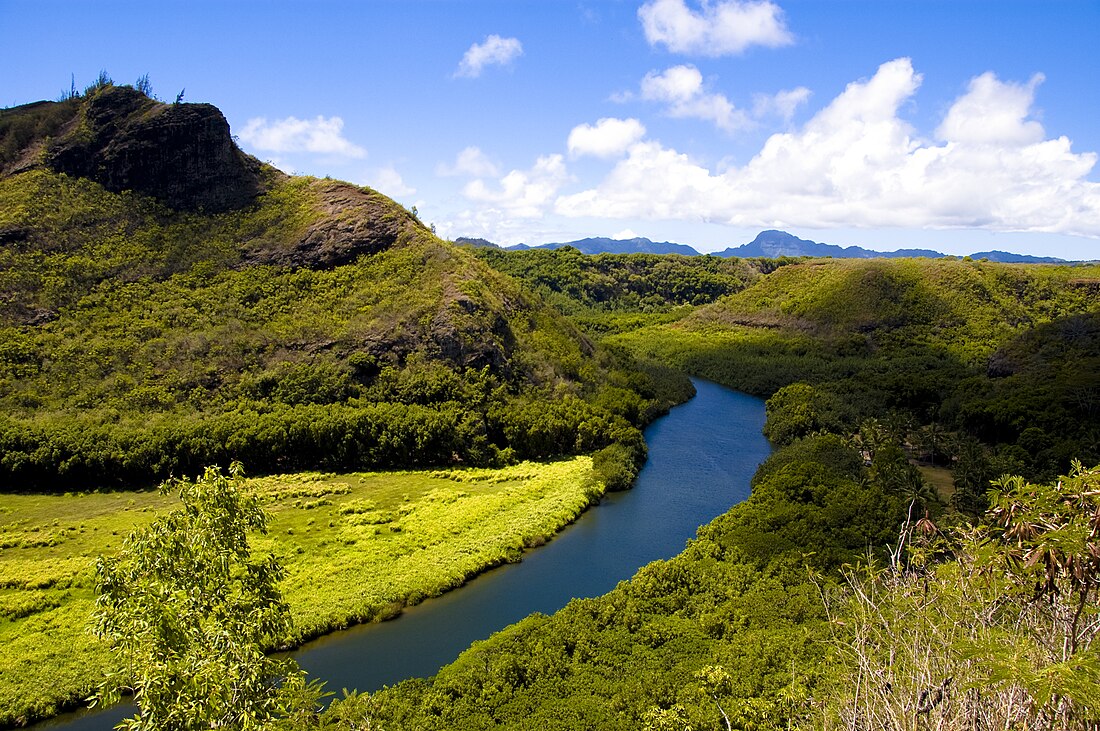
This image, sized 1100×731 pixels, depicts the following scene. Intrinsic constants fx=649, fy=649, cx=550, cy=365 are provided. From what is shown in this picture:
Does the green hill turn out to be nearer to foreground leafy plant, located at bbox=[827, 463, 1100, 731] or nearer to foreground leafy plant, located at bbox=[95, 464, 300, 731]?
foreground leafy plant, located at bbox=[95, 464, 300, 731]

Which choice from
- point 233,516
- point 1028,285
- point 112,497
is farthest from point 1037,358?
point 112,497

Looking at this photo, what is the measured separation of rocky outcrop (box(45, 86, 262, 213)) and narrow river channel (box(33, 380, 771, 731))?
240 feet

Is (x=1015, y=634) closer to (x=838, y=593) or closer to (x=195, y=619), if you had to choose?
(x=195, y=619)

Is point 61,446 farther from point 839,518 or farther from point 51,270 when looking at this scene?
point 839,518

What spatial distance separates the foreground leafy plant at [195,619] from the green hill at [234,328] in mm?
50741

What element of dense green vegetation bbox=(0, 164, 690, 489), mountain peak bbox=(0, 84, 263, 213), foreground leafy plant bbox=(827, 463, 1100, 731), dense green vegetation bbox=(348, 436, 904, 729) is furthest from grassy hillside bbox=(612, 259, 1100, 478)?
mountain peak bbox=(0, 84, 263, 213)

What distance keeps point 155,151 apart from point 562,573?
87.5 metres

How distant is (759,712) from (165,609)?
21.3 metres

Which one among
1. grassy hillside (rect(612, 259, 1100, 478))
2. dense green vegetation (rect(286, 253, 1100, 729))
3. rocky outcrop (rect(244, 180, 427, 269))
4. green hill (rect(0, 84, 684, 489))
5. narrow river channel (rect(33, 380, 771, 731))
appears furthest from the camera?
rocky outcrop (rect(244, 180, 427, 269))

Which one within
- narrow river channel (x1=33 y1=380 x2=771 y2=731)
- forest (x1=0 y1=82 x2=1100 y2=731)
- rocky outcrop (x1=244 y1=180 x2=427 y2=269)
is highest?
rocky outcrop (x1=244 y1=180 x2=427 y2=269)

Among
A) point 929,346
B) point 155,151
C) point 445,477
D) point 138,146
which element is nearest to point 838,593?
point 445,477

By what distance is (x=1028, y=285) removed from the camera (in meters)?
134

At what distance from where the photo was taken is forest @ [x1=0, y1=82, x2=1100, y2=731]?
1248cm

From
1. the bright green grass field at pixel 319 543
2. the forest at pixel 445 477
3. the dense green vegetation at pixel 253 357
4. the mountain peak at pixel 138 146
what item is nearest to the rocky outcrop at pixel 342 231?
the forest at pixel 445 477
